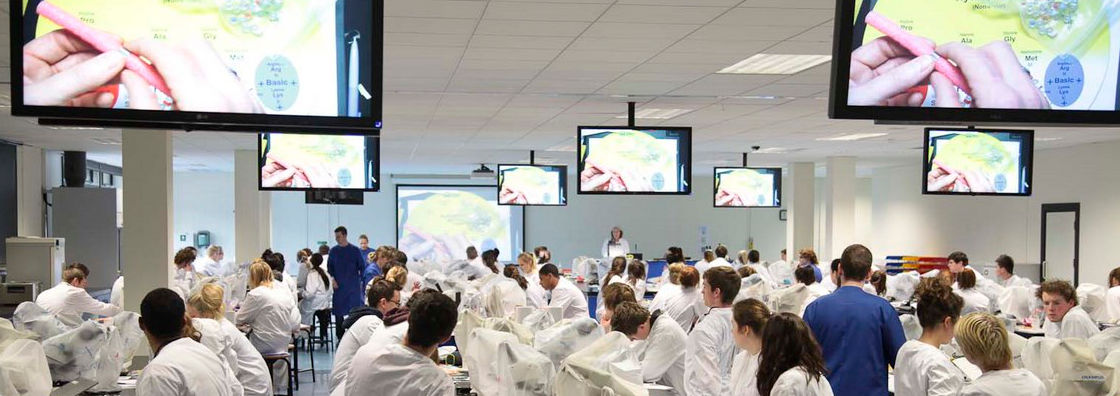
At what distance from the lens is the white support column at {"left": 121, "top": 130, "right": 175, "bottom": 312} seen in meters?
9.07

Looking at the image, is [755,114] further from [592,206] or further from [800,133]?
[592,206]

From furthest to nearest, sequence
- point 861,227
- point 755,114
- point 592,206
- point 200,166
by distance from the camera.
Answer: point 592,206, point 861,227, point 200,166, point 755,114

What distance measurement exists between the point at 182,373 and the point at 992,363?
2932 millimetres

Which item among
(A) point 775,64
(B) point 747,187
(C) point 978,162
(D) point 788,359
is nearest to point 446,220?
(B) point 747,187

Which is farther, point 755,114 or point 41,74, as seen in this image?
point 755,114

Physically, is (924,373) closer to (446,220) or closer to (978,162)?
(978,162)

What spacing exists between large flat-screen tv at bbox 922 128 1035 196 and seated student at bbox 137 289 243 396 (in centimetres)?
648

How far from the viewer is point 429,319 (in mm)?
3268

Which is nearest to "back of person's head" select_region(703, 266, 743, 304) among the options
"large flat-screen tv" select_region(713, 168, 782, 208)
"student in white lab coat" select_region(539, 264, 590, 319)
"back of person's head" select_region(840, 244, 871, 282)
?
"back of person's head" select_region(840, 244, 871, 282)

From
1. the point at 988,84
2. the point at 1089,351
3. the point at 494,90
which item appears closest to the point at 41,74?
the point at 988,84

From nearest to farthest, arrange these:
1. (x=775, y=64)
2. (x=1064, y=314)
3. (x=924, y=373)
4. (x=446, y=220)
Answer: (x=924, y=373), (x=775, y=64), (x=1064, y=314), (x=446, y=220)

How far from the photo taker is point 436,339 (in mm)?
3322

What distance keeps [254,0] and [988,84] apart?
2.46 meters

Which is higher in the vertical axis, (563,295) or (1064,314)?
(1064,314)
